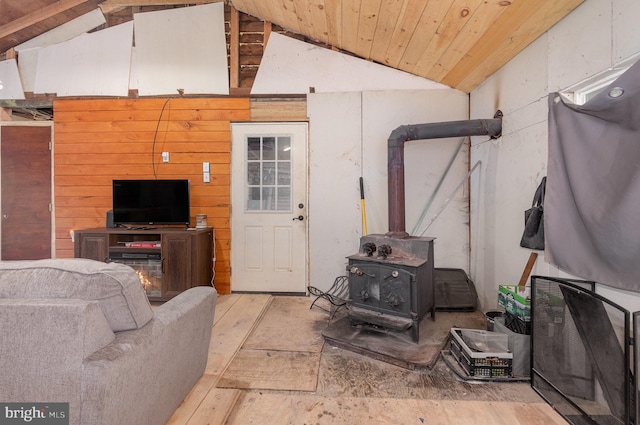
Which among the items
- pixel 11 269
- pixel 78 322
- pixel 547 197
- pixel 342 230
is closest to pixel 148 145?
pixel 342 230

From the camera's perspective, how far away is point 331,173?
3.53 meters

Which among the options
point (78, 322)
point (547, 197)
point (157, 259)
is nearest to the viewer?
point (78, 322)

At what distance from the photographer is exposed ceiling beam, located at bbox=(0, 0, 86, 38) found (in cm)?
341

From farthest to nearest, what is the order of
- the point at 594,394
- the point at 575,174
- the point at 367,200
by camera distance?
1. the point at 367,200
2. the point at 575,174
3. the point at 594,394

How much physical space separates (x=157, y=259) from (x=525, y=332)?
11.0 feet

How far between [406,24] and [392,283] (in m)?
2.18

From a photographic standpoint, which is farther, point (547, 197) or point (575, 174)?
point (547, 197)

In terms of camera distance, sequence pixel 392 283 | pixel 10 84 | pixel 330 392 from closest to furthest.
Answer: pixel 330 392 < pixel 392 283 < pixel 10 84

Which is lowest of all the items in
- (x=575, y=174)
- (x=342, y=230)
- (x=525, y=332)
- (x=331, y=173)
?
(x=525, y=332)

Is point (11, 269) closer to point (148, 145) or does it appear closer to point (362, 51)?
point (148, 145)

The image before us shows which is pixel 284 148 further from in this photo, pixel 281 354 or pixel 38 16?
pixel 38 16

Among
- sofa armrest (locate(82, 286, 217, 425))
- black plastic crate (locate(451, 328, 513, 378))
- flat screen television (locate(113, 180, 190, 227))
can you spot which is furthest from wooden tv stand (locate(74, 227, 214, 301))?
black plastic crate (locate(451, 328, 513, 378))

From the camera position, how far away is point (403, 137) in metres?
2.83

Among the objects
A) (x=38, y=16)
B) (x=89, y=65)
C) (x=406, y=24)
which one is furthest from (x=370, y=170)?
(x=38, y=16)
